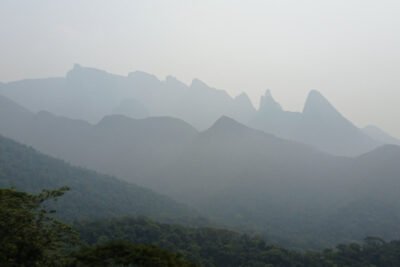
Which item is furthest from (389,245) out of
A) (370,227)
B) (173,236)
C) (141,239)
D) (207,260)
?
(370,227)

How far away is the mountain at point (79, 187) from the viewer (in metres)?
83.1

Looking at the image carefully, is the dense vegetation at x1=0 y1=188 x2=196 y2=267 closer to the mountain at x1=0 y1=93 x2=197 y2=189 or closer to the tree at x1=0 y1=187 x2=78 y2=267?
the tree at x1=0 y1=187 x2=78 y2=267

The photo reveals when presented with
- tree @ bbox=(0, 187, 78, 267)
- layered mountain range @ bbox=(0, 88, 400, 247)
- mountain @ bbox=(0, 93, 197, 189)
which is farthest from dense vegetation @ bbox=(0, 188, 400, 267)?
mountain @ bbox=(0, 93, 197, 189)

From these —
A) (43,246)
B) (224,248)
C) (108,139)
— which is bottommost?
(224,248)

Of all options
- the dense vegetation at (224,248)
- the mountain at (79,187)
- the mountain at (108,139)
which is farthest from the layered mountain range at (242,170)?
the dense vegetation at (224,248)

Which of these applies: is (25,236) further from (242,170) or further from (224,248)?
(242,170)

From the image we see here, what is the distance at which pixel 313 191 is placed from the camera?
121 m

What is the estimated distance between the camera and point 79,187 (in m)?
94.2

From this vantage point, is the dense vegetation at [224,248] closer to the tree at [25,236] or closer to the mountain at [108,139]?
the tree at [25,236]

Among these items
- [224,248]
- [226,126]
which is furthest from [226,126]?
[224,248]

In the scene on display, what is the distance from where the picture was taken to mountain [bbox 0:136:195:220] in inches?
3270

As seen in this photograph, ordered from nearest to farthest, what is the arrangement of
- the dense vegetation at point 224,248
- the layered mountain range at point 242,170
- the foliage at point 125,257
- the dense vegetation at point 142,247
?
the dense vegetation at point 142,247 < the foliage at point 125,257 < the dense vegetation at point 224,248 < the layered mountain range at point 242,170

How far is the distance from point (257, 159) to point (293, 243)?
66263mm

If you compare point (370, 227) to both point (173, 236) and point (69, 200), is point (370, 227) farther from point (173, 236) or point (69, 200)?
point (69, 200)
